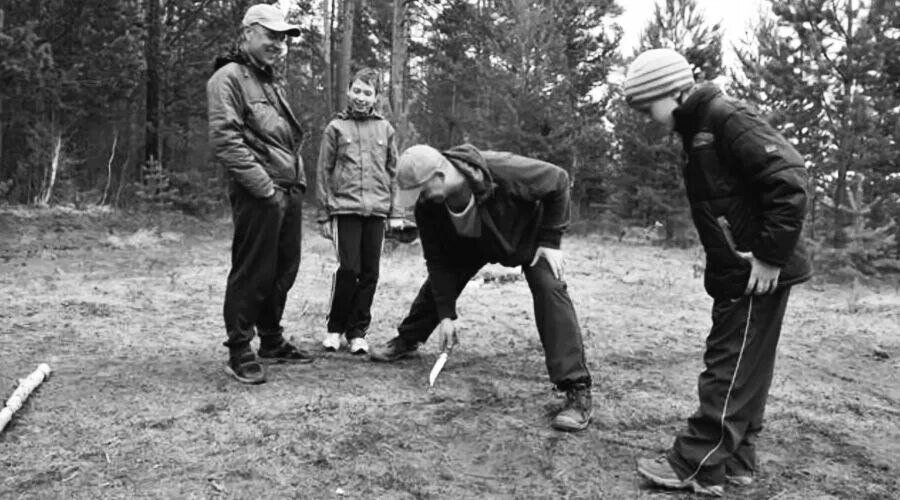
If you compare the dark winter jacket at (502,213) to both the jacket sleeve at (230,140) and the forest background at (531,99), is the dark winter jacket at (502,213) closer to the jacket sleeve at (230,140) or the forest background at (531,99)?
the jacket sleeve at (230,140)

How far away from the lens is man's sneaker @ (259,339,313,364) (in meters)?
4.59

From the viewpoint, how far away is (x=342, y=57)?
1509 centimetres

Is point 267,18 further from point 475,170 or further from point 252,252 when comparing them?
point 475,170

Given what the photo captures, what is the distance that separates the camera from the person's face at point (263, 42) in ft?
13.1

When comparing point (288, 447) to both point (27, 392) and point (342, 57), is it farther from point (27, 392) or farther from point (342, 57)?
point (342, 57)

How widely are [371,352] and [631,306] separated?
3621mm

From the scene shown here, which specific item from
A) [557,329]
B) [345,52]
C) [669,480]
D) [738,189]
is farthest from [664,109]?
[345,52]

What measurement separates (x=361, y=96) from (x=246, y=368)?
6.43 feet

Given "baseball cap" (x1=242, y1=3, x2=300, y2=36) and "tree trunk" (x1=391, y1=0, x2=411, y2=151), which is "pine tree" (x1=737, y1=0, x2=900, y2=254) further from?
"baseball cap" (x1=242, y1=3, x2=300, y2=36)

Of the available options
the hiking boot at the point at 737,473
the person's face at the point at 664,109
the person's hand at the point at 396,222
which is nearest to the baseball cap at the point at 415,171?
the person's face at the point at 664,109

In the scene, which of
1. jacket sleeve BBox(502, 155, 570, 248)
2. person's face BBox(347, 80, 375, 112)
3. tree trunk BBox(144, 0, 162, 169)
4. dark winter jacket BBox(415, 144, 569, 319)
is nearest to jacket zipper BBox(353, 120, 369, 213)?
person's face BBox(347, 80, 375, 112)

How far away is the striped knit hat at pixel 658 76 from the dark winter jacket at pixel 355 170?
2346 millimetres

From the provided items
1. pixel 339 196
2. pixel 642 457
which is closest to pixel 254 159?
pixel 339 196

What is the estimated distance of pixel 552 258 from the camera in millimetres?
3662
